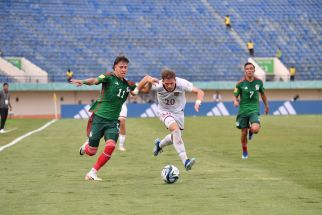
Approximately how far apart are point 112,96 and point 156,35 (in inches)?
1948

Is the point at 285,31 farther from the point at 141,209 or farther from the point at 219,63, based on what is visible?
the point at 141,209

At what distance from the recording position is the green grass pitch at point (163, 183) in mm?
9133

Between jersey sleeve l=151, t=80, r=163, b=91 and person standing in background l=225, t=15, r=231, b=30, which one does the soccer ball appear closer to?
jersey sleeve l=151, t=80, r=163, b=91

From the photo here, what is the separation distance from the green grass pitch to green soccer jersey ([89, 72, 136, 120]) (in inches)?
42.3

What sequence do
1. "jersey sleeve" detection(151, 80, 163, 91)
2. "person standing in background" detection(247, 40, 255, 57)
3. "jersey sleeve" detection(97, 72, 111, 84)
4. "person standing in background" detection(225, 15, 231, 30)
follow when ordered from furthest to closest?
1. "person standing in background" detection(225, 15, 231, 30)
2. "person standing in background" detection(247, 40, 255, 57)
3. "jersey sleeve" detection(151, 80, 163, 91)
4. "jersey sleeve" detection(97, 72, 111, 84)

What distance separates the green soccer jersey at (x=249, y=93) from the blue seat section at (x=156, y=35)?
3927 centimetres

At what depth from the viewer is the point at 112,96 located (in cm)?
1253

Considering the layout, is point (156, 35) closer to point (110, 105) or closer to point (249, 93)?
point (249, 93)

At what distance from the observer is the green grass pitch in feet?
30.0

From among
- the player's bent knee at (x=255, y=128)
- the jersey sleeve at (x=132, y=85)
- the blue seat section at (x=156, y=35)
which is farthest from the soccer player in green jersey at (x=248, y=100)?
the blue seat section at (x=156, y=35)

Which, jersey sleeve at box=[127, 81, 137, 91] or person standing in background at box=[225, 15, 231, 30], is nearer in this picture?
jersey sleeve at box=[127, 81, 137, 91]

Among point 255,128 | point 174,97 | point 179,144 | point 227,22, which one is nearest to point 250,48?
point 227,22

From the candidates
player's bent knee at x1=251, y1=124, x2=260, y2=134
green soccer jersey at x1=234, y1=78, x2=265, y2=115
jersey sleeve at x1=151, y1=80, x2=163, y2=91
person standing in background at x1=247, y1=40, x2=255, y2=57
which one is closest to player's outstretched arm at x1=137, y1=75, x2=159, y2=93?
jersey sleeve at x1=151, y1=80, x2=163, y2=91

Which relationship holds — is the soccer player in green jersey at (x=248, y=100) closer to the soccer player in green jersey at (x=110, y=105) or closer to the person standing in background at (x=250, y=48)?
the soccer player in green jersey at (x=110, y=105)
